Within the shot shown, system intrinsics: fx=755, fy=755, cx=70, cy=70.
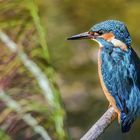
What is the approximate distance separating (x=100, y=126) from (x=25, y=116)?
42 centimetres

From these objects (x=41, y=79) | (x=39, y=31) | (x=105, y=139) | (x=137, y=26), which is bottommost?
(x=105, y=139)

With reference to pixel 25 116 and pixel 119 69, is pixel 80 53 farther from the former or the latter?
pixel 119 69

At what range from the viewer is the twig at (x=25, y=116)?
179 cm

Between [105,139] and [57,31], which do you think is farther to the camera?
[57,31]

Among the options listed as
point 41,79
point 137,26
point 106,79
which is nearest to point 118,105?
point 106,79

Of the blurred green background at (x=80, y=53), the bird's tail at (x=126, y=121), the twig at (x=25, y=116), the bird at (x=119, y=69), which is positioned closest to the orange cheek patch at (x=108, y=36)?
the bird at (x=119, y=69)

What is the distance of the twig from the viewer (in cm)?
179

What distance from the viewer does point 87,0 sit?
421cm

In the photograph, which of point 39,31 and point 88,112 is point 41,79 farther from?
point 88,112

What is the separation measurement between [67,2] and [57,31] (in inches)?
8.6

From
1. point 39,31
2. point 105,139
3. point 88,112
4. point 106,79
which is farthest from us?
point 88,112

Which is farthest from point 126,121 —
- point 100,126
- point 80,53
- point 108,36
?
point 80,53

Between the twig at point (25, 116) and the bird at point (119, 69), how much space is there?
0.23m

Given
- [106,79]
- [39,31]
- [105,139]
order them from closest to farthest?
[106,79] → [39,31] → [105,139]
